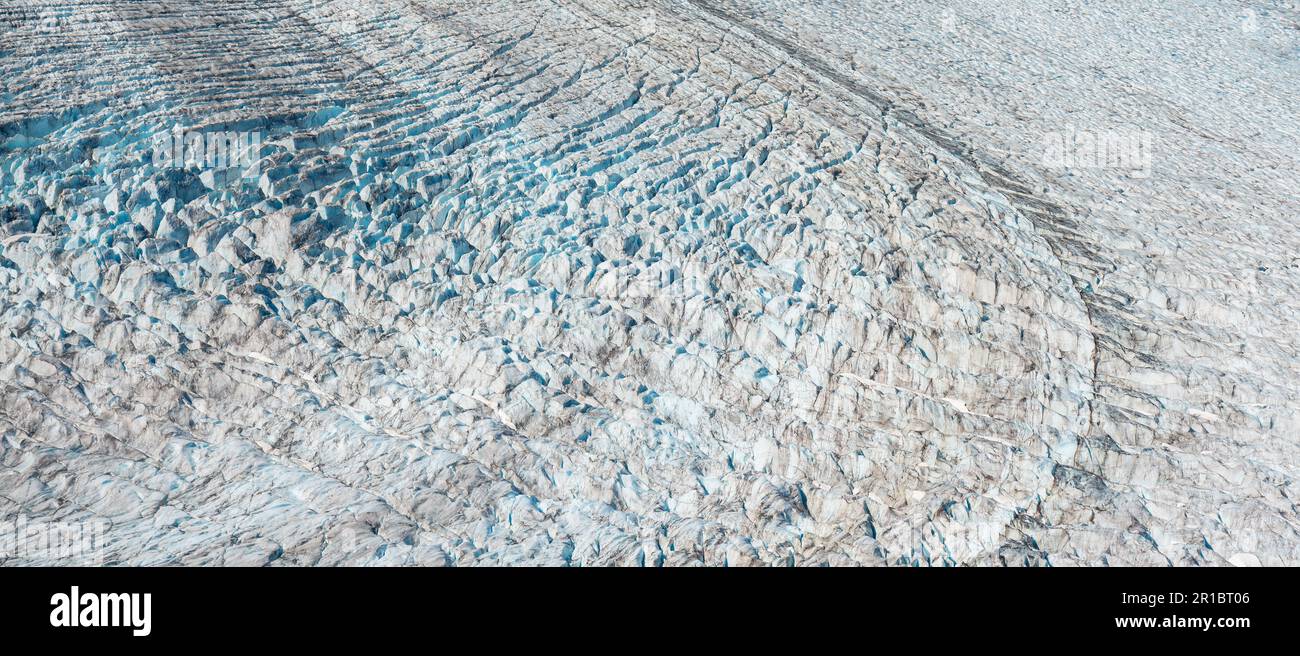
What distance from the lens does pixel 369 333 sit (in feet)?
19.6

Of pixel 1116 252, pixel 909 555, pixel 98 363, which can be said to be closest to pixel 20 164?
pixel 98 363

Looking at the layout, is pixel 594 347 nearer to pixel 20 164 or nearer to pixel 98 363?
pixel 98 363

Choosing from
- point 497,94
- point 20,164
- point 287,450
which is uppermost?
point 497,94

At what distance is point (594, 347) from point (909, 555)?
233 cm

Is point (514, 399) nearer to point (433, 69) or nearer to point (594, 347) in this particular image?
point (594, 347)

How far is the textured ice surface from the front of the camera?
16.6 ft

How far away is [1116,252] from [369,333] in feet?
17.9

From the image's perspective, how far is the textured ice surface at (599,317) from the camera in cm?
507

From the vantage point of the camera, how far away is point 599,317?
6.12 m

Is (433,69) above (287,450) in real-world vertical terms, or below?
above
